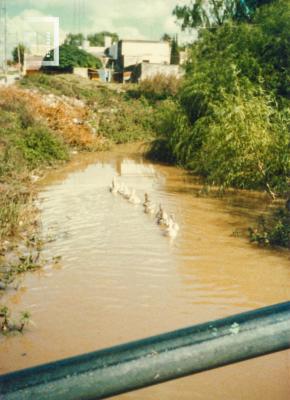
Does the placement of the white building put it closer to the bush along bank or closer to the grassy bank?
the grassy bank

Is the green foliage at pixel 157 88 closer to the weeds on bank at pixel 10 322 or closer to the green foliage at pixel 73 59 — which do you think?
the green foliage at pixel 73 59

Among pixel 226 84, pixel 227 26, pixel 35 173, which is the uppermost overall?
pixel 227 26

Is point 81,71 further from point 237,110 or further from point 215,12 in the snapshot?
point 237,110

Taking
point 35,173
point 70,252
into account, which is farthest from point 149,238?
point 35,173

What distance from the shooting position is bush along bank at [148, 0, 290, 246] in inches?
474

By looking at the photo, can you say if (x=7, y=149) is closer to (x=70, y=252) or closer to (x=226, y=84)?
(x=226, y=84)

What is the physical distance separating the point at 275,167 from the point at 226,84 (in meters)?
5.07

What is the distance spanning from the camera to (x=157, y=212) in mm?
11156

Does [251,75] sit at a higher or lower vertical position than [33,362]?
higher

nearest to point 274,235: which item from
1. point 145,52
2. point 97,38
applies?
point 145,52

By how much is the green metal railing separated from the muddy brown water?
405 cm

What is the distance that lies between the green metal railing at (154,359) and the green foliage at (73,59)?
152ft

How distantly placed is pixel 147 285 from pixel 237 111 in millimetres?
5872

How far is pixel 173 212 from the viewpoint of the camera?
11703 mm
